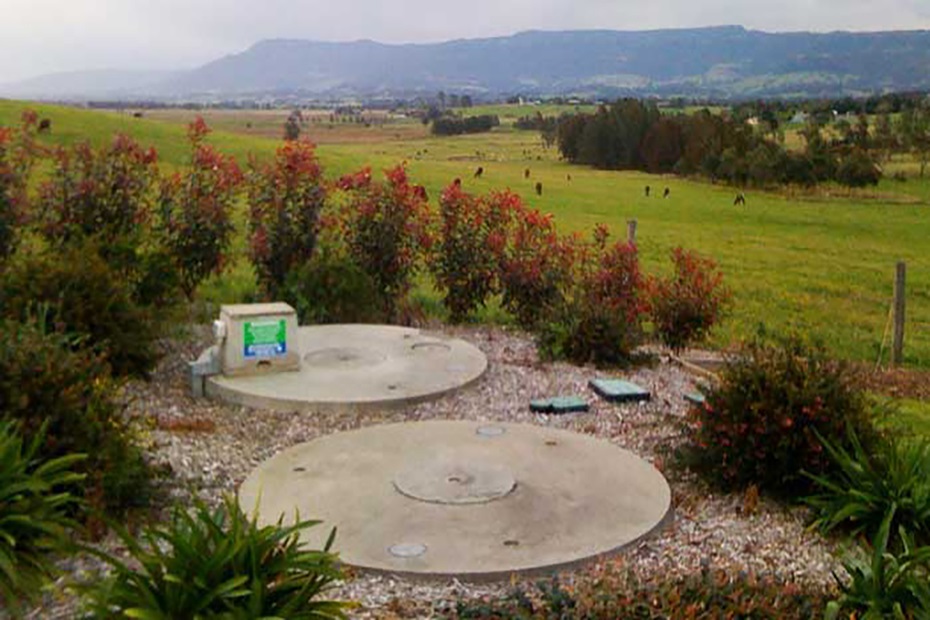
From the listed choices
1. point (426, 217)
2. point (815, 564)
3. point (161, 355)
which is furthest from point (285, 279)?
point (815, 564)

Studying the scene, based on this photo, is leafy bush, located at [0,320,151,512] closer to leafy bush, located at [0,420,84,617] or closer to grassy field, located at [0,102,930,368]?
leafy bush, located at [0,420,84,617]

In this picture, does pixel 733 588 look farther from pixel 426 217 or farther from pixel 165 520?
pixel 426 217

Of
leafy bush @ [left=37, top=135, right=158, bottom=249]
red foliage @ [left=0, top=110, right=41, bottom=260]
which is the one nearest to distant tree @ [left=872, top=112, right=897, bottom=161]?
leafy bush @ [left=37, top=135, right=158, bottom=249]

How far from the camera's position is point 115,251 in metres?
10.1

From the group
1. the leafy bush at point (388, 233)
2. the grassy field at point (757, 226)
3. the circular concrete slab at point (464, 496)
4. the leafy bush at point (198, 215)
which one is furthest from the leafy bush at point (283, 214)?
the circular concrete slab at point (464, 496)

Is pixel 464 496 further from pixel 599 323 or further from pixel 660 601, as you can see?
pixel 599 323

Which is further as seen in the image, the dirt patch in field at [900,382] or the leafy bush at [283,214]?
the leafy bush at [283,214]

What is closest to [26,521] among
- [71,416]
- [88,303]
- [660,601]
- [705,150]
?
[71,416]

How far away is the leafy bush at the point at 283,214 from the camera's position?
11.9m

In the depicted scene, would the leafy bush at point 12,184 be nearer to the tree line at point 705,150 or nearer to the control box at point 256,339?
the control box at point 256,339

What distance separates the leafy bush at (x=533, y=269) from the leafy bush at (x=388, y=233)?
3.55ft

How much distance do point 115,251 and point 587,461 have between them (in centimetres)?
590

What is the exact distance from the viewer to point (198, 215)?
38.2ft

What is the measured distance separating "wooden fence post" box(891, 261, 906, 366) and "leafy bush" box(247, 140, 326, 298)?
291 inches
